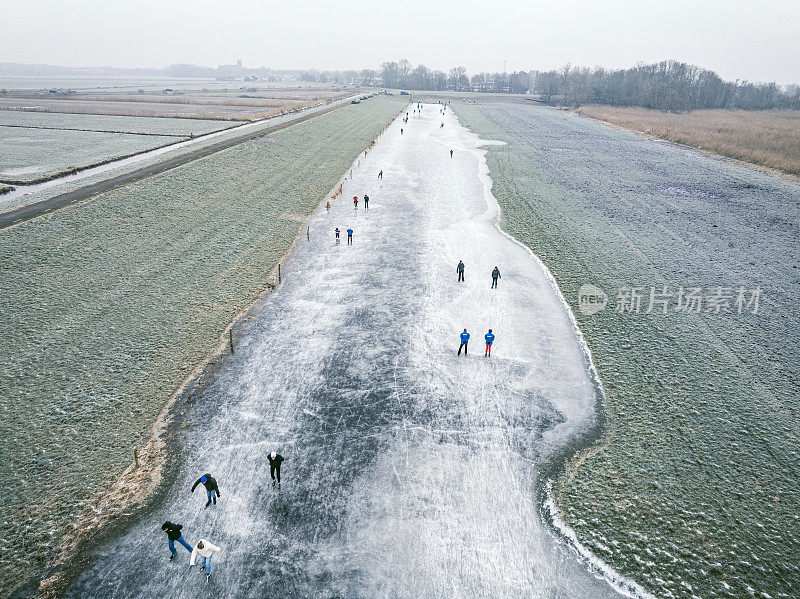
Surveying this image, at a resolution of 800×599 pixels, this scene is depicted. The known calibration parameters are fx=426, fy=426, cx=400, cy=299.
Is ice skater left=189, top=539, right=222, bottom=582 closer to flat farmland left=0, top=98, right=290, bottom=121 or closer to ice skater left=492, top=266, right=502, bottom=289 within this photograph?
ice skater left=492, top=266, right=502, bottom=289

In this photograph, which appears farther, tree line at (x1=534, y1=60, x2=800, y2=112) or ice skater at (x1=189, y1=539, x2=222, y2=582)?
tree line at (x1=534, y1=60, x2=800, y2=112)

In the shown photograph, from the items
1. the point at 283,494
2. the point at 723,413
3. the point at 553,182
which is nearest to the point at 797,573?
the point at 723,413

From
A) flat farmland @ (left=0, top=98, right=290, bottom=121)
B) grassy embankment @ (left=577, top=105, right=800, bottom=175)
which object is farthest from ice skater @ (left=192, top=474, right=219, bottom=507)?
flat farmland @ (left=0, top=98, right=290, bottom=121)

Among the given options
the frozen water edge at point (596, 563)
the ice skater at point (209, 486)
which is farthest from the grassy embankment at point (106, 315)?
the frozen water edge at point (596, 563)

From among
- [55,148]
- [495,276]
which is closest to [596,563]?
[495,276]

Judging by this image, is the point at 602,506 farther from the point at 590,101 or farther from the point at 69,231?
the point at 590,101

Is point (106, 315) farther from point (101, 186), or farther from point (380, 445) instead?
point (101, 186)

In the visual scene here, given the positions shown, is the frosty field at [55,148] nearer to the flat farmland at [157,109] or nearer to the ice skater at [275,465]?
the flat farmland at [157,109]
